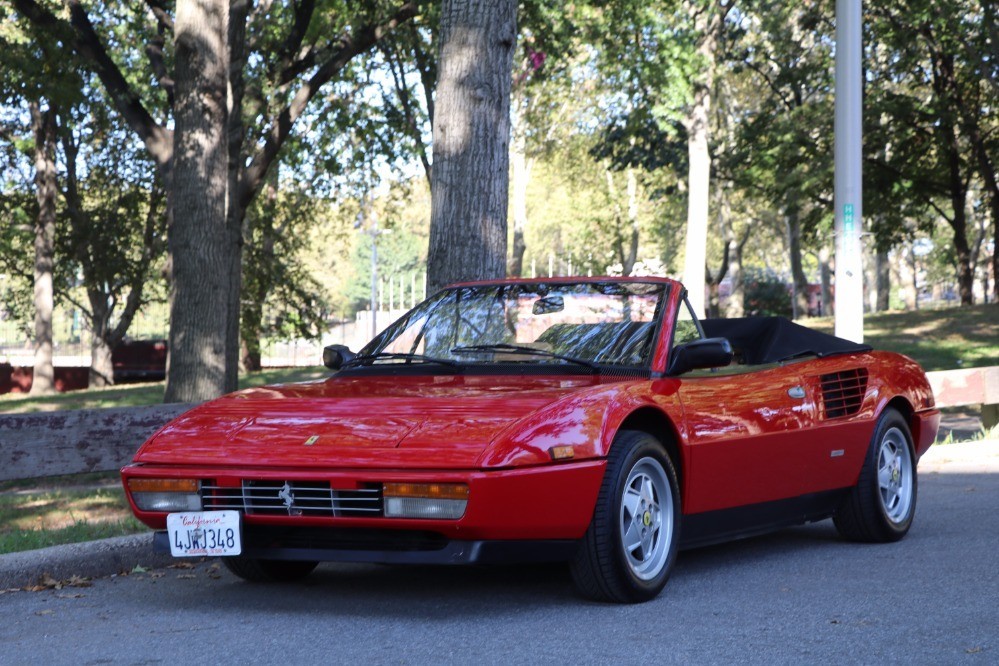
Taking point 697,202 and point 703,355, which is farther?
point 697,202

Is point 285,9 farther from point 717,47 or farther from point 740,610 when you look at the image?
point 740,610

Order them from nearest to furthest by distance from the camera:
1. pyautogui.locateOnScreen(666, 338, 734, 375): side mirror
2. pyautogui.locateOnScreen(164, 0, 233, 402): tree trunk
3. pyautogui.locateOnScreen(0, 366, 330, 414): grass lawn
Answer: pyautogui.locateOnScreen(666, 338, 734, 375): side mirror
pyautogui.locateOnScreen(164, 0, 233, 402): tree trunk
pyautogui.locateOnScreen(0, 366, 330, 414): grass lawn

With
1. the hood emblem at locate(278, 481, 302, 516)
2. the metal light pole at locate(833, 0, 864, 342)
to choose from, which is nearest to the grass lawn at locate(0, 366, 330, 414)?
the metal light pole at locate(833, 0, 864, 342)

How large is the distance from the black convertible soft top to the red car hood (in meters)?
1.66

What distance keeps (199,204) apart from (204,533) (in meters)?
8.51

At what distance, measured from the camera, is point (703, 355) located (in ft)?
19.2

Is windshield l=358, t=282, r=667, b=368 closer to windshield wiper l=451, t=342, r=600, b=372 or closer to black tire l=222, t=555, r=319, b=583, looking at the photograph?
windshield wiper l=451, t=342, r=600, b=372

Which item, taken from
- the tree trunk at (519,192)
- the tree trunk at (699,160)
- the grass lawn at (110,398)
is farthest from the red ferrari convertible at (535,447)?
the tree trunk at (519,192)

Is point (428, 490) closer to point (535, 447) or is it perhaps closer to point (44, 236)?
point (535, 447)

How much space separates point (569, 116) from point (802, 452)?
4565 centimetres

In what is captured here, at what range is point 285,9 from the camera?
82.5 feet

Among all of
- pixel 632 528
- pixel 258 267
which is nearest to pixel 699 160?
pixel 258 267

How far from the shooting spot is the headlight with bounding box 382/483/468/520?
487cm

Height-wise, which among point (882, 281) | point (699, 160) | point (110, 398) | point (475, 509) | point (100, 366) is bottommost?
point (110, 398)
